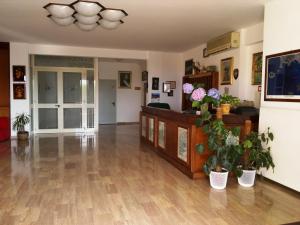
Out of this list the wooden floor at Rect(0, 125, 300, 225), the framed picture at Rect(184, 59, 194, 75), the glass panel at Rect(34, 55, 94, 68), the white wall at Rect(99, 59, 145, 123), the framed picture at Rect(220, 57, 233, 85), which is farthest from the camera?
the white wall at Rect(99, 59, 145, 123)

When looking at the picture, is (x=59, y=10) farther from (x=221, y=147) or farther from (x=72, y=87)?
(x=72, y=87)

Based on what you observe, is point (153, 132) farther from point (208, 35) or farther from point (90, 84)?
point (90, 84)

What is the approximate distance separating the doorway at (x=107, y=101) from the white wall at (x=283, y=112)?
775 centimetres

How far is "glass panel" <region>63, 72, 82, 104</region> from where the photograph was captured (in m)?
8.44

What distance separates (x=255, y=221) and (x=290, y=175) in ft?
3.66

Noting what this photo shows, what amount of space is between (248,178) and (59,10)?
381cm

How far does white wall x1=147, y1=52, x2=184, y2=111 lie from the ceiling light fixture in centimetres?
376

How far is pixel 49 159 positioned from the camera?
16.5 feet

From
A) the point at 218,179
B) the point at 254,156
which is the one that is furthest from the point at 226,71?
the point at 218,179

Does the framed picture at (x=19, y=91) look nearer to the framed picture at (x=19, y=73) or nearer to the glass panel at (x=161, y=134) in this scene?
the framed picture at (x=19, y=73)

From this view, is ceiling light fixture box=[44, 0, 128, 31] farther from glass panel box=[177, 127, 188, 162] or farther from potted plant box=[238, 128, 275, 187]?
potted plant box=[238, 128, 275, 187]

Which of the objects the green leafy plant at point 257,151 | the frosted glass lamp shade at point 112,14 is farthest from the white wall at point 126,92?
the green leafy plant at point 257,151

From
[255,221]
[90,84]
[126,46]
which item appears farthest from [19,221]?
[90,84]

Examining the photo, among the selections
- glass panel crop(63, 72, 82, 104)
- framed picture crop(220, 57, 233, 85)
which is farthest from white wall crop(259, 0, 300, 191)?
glass panel crop(63, 72, 82, 104)
